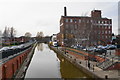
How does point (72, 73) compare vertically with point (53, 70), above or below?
above

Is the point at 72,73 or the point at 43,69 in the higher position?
the point at 72,73

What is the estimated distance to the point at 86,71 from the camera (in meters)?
16.5

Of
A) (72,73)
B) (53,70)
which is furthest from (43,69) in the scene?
(72,73)

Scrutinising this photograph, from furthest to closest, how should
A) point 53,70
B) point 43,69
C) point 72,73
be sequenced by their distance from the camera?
point 43,69 → point 53,70 → point 72,73

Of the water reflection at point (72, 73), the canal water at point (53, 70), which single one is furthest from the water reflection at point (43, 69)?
the water reflection at point (72, 73)

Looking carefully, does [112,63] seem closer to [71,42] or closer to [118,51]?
[118,51]

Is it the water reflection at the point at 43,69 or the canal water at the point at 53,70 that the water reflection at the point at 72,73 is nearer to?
the canal water at the point at 53,70

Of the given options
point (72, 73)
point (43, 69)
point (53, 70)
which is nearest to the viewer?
point (72, 73)

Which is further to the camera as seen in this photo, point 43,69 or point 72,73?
point 43,69

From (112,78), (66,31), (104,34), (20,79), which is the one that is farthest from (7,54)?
(104,34)

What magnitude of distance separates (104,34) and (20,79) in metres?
54.1

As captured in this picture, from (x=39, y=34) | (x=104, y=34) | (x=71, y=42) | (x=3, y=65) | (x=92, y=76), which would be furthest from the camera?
(x=39, y=34)

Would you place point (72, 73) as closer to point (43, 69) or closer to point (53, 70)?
point (53, 70)

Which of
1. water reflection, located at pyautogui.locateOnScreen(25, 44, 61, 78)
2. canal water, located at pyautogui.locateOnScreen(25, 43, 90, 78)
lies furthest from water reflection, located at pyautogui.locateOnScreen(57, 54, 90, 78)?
water reflection, located at pyautogui.locateOnScreen(25, 44, 61, 78)
